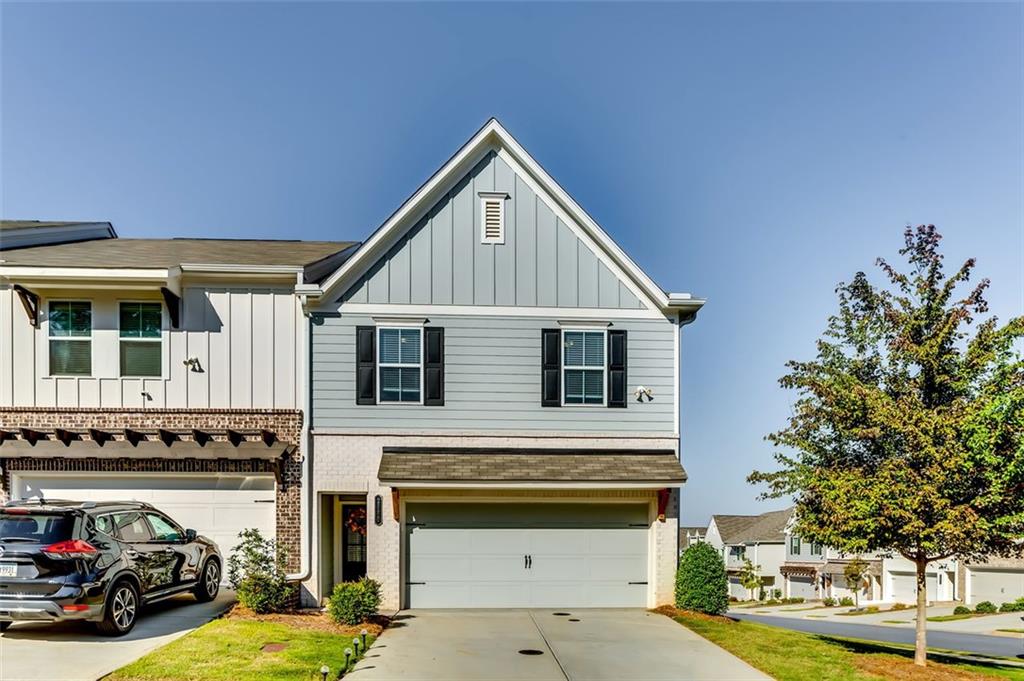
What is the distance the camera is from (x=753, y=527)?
6078cm

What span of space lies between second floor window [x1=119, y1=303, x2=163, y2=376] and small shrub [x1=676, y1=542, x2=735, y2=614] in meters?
11.0

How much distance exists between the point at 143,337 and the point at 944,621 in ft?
112

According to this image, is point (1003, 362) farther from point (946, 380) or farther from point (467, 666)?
point (467, 666)

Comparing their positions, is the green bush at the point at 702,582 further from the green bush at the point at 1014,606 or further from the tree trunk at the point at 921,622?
the green bush at the point at 1014,606

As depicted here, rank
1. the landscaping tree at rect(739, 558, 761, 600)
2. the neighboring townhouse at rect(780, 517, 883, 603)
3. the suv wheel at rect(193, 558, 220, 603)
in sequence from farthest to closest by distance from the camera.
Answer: the landscaping tree at rect(739, 558, 761, 600), the neighboring townhouse at rect(780, 517, 883, 603), the suv wheel at rect(193, 558, 220, 603)

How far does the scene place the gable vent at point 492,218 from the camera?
14.7 meters

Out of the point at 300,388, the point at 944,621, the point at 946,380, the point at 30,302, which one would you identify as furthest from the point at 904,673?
the point at 944,621

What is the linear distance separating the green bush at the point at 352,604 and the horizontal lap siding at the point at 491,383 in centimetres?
315

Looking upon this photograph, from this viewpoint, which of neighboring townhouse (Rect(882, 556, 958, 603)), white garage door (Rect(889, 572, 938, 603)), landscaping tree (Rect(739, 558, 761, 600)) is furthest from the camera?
landscaping tree (Rect(739, 558, 761, 600))

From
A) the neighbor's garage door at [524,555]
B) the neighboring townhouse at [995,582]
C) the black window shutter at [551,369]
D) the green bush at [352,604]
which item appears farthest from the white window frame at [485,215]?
the neighboring townhouse at [995,582]

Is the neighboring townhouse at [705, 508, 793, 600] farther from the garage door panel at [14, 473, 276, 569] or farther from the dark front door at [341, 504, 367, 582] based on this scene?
the garage door panel at [14, 473, 276, 569]

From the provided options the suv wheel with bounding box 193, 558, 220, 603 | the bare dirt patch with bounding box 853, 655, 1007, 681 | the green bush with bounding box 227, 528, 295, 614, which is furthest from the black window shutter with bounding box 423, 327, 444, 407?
the bare dirt patch with bounding box 853, 655, 1007, 681

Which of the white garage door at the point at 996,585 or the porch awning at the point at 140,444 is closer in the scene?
the porch awning at the point at 140,444

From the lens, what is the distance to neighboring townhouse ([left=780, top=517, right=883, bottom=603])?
1720 inches
